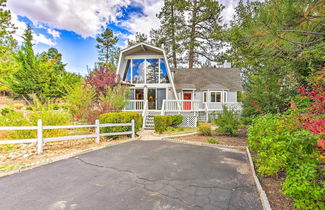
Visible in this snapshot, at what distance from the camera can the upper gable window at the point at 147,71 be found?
14.5 meters

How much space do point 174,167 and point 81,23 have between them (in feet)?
73.7

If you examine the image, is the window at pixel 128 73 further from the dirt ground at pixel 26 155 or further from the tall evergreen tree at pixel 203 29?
the tall evergreen tree at pixel 203 29

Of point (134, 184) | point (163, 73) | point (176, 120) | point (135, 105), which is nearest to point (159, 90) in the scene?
point (163, 73)

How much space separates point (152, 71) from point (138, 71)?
4.38ft

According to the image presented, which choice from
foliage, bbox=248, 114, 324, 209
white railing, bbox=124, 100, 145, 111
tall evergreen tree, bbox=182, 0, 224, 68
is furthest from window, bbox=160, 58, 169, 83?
foliage, bbox=248, 114, 324, 209

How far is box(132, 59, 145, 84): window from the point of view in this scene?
1475 cm

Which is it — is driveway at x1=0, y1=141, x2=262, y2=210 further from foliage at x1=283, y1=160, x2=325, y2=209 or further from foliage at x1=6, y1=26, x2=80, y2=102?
foliage at x1=6, y1=26, x2=80, y2=102

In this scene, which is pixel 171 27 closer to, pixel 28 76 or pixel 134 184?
pixel 28 76

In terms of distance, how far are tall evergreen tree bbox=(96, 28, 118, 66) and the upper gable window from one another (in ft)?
60.9

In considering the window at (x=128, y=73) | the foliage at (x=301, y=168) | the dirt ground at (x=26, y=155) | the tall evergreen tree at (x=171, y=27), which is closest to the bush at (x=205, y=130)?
the dirt ground at (x=26, y=155)

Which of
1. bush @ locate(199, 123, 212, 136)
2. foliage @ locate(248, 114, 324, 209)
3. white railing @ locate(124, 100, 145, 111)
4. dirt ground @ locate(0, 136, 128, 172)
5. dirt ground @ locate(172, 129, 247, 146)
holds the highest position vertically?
white railing @ locate(124, 100, 145, 111)

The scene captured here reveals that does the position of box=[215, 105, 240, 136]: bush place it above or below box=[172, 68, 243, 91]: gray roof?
below

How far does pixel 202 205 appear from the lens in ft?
8.87

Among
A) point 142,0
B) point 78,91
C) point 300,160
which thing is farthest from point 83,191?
point 142,0
